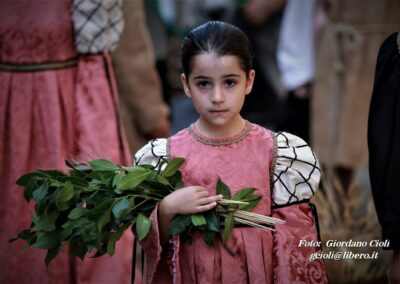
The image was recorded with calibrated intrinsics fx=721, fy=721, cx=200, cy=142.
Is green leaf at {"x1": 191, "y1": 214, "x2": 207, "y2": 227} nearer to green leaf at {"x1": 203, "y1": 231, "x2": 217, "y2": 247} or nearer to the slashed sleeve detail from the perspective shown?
green leaf at {"x1": 203, "y1": 231, "x2": 217, "y2": 247}

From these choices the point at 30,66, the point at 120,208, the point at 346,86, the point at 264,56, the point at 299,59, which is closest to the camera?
the point at 120,208

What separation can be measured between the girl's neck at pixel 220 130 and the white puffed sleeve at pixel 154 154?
0.16 metres

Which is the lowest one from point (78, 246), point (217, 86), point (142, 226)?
point (78, 246)

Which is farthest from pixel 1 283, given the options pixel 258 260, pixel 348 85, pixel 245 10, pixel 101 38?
pixel 245 10

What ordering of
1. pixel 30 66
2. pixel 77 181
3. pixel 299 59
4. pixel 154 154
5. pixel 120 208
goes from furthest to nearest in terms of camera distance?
pixel 299 59 < pixel 30 66 < pixel 154 154 < pixel 77 181 < pixel 120 208

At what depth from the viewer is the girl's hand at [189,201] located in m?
2.56

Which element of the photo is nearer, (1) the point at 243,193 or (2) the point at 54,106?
(1) the point at 243,193

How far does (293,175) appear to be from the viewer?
107 inches

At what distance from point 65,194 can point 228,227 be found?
603mm

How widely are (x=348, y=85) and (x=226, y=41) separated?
2726mm

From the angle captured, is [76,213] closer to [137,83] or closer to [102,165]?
[102,165]

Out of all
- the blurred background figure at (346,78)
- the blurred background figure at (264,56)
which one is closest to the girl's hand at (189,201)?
the blurred background figure at (346,78)

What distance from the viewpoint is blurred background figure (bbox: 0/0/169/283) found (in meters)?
3.59

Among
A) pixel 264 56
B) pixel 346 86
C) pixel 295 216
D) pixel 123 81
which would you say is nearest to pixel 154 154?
pixel 295 216
